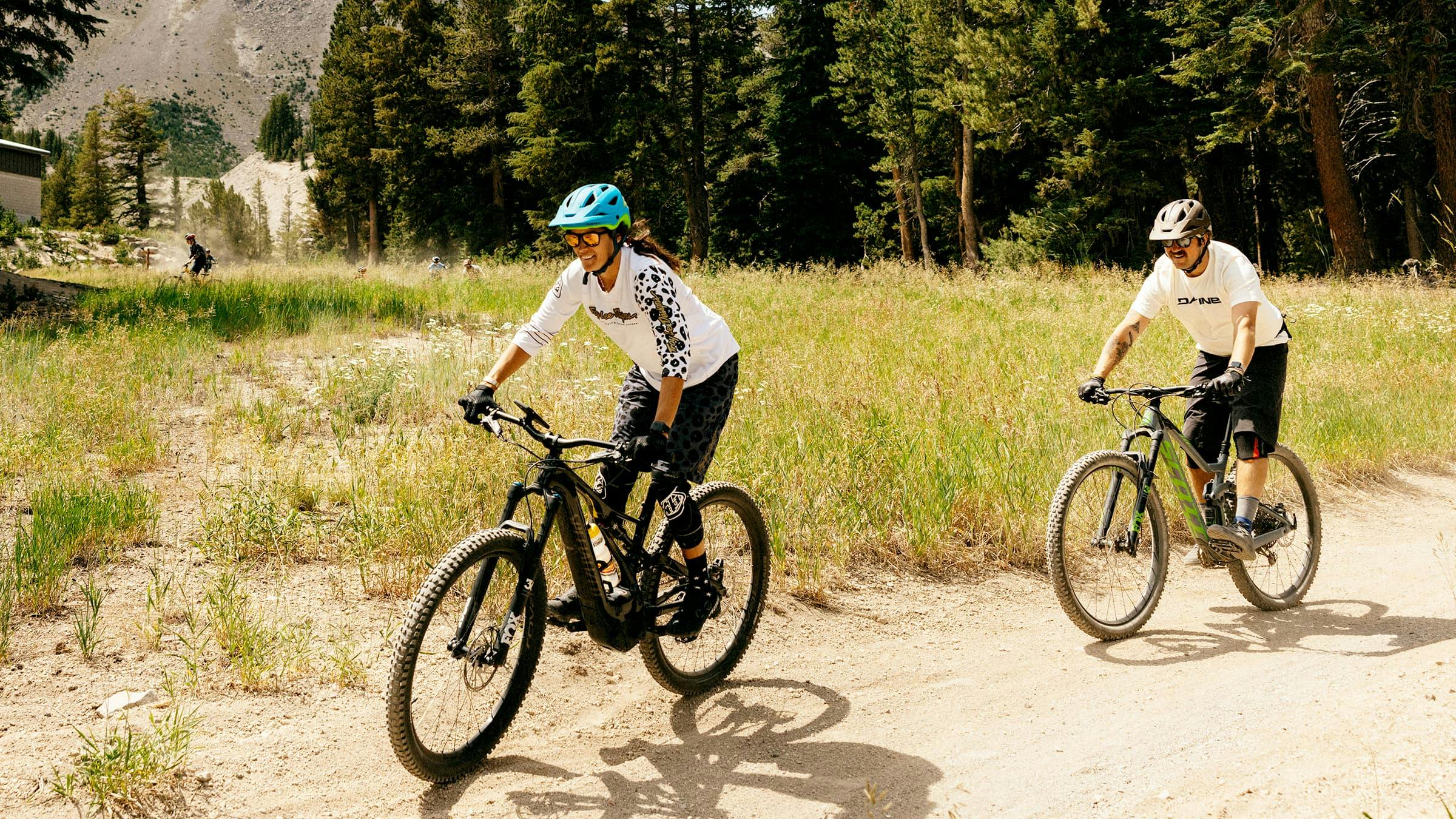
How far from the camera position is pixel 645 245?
14.9 feet

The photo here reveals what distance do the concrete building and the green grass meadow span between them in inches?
1915

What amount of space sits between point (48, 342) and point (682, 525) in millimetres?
10621

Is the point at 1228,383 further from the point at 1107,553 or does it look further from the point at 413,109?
the point at 413,109

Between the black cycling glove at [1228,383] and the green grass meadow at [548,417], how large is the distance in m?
2.06

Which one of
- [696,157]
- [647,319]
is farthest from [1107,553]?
[696,157]

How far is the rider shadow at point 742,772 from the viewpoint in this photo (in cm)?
371

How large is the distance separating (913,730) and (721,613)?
1.18m

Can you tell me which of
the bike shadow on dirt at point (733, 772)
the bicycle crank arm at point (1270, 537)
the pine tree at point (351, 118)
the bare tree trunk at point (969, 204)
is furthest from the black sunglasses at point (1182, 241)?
the pine tree at point (351, 118)

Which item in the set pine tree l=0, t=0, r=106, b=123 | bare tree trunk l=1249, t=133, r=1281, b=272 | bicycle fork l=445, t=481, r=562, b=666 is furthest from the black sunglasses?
bare tree trunk l=1249, t=133, r=1281, b=272

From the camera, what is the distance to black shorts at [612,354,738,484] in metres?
4.61

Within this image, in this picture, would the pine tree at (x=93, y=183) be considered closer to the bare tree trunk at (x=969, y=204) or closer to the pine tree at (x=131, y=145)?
the pine tree at (x=131, y=145)

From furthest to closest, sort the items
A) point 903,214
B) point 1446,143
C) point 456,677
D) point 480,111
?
point 480,111 < point 903,214 < point 1446,143 < point 456,677

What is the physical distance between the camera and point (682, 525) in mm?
4621

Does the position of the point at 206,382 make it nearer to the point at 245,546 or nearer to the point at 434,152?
the point at 245,546
